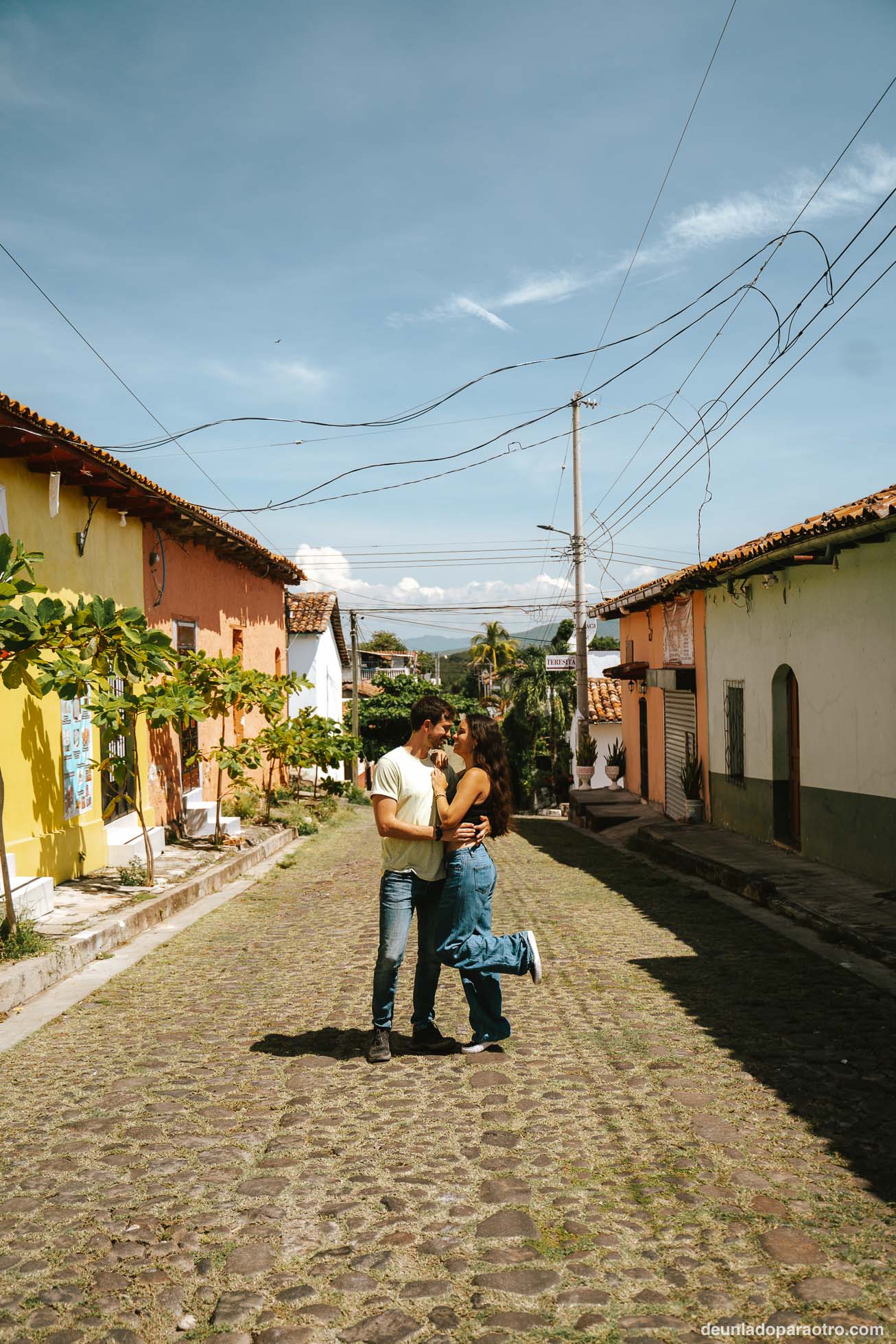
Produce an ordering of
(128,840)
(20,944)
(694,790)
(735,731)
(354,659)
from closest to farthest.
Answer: (20,944), (128,840), (735,731), (694,790), (354,659)

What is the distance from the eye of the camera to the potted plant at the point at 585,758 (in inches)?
1084

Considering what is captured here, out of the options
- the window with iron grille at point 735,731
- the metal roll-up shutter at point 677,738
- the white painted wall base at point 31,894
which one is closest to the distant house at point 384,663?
the metal roll-up shutter at point 677,738

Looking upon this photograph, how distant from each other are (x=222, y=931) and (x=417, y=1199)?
5.56m

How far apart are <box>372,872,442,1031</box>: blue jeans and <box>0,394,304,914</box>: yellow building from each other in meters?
3.97

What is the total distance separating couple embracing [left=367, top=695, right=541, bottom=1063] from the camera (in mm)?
5234

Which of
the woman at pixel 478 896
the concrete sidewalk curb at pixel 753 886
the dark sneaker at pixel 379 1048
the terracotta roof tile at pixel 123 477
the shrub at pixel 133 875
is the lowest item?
the concrete sidewalk curb at pixel 753 886

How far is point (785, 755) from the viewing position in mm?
13609

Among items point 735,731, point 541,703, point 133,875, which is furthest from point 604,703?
point 133,875

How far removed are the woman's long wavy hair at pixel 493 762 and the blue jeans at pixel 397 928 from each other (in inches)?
17.6

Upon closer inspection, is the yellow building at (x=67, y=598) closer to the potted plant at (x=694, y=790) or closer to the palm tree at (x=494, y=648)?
the potted plant at (x=694, y=790)

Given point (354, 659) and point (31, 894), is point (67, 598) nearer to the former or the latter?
point (31, 894)

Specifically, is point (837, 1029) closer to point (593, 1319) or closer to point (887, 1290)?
point (887, 1290)

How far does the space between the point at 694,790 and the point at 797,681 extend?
16.1 feet

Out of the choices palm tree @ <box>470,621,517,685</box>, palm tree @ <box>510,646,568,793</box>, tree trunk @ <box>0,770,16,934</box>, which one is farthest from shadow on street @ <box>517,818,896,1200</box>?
palm tree @ <box>470,621,517,685</box>
